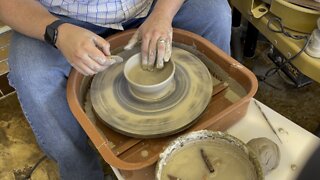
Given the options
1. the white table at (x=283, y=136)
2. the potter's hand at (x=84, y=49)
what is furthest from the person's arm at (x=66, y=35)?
the white table at (x=283, y=136)

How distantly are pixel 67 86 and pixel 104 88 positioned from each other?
10 cm

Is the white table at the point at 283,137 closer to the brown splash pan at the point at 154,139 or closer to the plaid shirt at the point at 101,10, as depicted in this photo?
the brown splash pan at the point at 154,139

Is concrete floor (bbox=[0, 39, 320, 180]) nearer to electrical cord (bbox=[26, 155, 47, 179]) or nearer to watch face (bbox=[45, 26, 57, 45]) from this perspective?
electrical cord (bbox=[26, 155, 47, 179])

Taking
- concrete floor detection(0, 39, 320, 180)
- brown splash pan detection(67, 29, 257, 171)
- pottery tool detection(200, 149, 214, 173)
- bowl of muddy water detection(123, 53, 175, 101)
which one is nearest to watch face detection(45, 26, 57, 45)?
brown splash pan detection(67, 29, 257, 171)

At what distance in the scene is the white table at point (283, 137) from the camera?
0.91m

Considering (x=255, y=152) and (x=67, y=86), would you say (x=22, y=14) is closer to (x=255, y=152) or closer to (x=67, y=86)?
(x=67, y=86)

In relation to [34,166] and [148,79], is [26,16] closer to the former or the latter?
[148,79]

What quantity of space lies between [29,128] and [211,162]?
3.55 ft

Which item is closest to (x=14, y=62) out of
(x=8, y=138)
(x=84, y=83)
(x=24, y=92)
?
(x=24, y=92)

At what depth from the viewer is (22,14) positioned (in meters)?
1.06

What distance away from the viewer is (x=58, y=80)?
1.09 m

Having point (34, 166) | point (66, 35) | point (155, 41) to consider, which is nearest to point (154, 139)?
point (155, 41)

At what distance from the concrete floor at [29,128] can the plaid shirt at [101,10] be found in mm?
638

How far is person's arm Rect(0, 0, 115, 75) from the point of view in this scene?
0.96 metres
